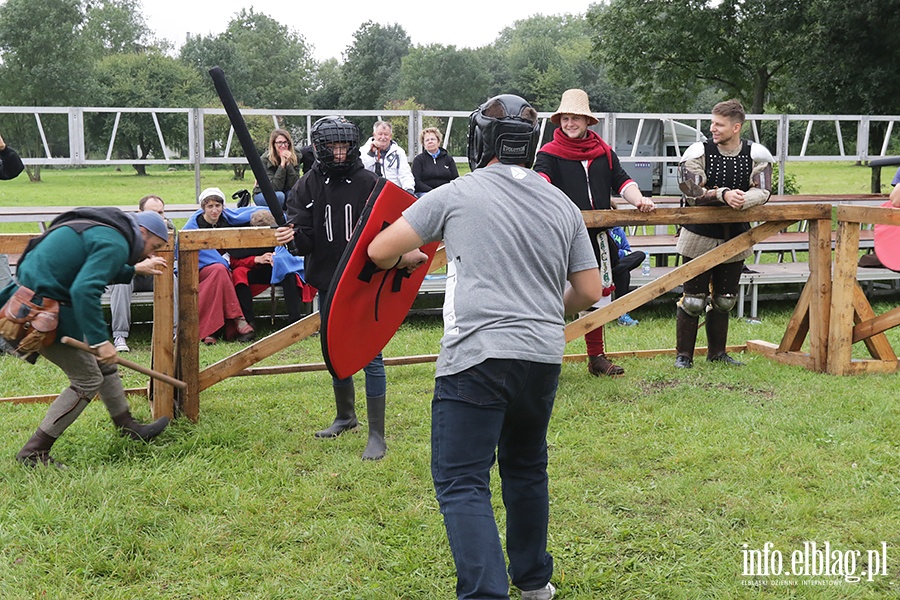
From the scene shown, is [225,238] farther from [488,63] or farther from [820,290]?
[488,63]

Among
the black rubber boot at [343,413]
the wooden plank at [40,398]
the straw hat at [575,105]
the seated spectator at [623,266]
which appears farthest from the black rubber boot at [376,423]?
the seated spectator at [623,266]

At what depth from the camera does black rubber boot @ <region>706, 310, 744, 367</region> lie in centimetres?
705

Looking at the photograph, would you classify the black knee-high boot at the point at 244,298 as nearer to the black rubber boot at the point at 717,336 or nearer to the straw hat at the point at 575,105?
the straw hat at the point at 575,105

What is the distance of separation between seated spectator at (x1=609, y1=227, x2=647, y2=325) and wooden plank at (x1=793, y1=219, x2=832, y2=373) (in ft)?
4.80

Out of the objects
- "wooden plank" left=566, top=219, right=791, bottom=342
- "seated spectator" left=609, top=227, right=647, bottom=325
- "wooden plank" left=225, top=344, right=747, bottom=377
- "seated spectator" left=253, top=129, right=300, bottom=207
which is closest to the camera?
"wooden plank" left=566, top=219, right=791, bottom=342

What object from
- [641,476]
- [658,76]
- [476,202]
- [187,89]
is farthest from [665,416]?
[187,89]

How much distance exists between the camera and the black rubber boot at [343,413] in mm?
5301

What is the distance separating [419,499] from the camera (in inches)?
170

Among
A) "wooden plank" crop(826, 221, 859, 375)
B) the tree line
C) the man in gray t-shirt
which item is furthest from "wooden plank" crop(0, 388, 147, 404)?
the tree line

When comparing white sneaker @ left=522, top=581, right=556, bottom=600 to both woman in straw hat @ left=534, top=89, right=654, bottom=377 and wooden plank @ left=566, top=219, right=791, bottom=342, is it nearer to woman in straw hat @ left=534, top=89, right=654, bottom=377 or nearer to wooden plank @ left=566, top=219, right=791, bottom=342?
wooden plank @ left=566, top=219, right=791, bottom=342

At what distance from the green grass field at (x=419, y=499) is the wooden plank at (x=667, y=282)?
437 millimetres

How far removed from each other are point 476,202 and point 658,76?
2757 cm

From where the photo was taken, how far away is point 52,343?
4.43 meters

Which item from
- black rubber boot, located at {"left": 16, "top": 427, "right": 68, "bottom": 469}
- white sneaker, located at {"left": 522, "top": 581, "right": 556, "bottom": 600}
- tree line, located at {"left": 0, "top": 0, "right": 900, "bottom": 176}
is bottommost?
white sneaker, located at {"left": 522, "top": 581, "right": 556, "bottom": 600}
